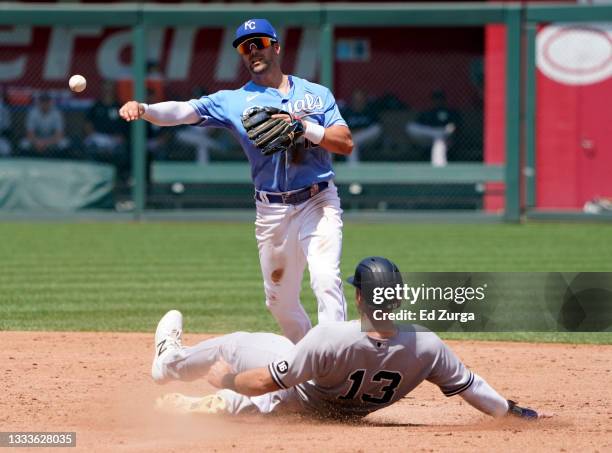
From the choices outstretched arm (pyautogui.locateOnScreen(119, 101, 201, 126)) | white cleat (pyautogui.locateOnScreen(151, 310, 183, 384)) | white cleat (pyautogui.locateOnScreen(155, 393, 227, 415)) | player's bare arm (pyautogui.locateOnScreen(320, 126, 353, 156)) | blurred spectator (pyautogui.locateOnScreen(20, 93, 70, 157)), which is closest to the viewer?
white cleat (pyautogui.locateOnScreen(155, 393, 227, 415))

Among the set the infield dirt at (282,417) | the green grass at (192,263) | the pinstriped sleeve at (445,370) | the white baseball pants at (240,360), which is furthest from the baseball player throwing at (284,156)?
the green grass at (192,263)

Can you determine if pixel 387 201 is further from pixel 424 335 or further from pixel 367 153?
pixel 424 335

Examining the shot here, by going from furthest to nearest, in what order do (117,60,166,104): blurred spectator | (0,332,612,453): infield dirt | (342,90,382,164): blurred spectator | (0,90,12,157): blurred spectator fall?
(117,60,166,104): blurred spectator → (0,90,12,157): blurred spectator → (342,90,382,164): blurred spectator → (0,332,612,453): infield dirt

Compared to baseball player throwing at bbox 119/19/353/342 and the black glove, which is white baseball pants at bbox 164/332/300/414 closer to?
baseball player throwing at bbox 119/19/353/342

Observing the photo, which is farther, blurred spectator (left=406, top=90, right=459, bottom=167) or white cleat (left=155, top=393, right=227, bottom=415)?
blurred spectator (left=406, top=90, right=459, bottom=167)

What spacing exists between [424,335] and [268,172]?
1652mm

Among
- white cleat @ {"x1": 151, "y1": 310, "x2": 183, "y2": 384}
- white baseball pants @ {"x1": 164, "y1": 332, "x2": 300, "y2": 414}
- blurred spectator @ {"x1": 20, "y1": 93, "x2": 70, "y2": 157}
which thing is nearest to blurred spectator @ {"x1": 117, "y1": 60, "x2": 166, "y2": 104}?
blurred spectator @ {"x1": 20, "y1": 93, "x2": 70, "y2": 157}

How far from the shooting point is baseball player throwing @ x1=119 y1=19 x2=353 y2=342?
20.2 feet

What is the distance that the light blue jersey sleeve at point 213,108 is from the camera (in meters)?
6.52

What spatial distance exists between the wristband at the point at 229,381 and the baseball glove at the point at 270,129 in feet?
4.19

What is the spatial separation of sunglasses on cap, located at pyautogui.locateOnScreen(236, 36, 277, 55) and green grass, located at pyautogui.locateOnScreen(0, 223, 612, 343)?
2743 millimetres

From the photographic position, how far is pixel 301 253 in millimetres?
6434

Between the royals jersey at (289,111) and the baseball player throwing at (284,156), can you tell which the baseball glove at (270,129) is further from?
the royals jersey at (289,111)

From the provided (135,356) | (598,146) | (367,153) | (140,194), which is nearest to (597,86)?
(598,146)
